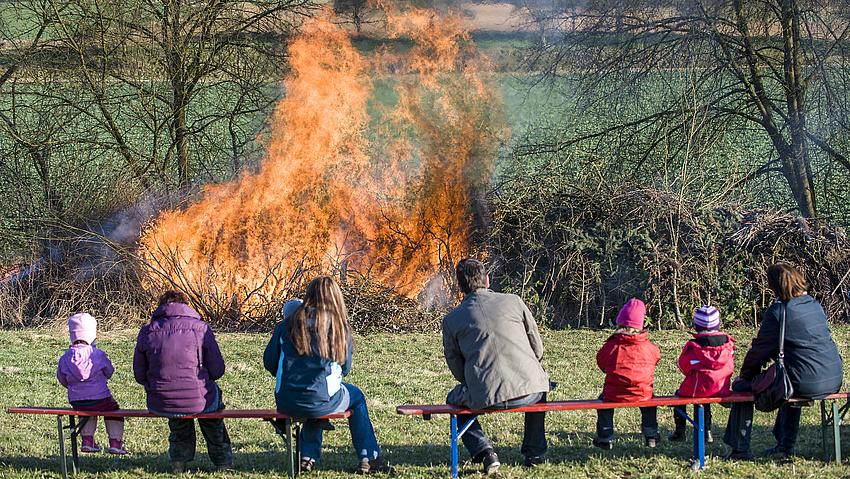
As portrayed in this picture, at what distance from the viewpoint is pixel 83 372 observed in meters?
4.92

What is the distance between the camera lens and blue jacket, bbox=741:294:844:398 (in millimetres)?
4719

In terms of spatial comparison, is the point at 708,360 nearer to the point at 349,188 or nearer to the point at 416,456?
the point at 416,456

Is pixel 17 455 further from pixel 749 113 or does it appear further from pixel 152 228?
pixel 749 113

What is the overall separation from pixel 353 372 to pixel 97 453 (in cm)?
302

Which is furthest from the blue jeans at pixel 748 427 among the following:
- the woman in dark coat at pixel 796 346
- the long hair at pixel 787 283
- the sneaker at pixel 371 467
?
the sneaker at pixel 371 467

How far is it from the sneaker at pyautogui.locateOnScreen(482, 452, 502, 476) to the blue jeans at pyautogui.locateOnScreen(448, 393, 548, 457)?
0.17ft

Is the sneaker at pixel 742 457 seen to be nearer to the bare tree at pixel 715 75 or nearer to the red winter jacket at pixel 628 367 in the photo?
the red winter jacket at pixel 628 367

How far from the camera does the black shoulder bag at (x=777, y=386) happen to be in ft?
15.3

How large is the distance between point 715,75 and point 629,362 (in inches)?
350

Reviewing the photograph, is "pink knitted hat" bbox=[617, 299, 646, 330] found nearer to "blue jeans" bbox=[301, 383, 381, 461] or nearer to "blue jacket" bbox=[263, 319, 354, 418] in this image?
"blue jeans" bbox=[301, 383, 381, 461]

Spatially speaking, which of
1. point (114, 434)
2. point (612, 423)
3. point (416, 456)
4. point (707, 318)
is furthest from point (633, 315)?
point (114, 434)

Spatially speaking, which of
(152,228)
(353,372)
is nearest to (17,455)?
(353,372)

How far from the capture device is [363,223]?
11148 millimetres

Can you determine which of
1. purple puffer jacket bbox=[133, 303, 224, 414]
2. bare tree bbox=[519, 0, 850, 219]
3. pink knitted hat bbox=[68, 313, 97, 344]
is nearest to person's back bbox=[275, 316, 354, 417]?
purple puffer jacket bbox=[133, 303, 224, 414]
